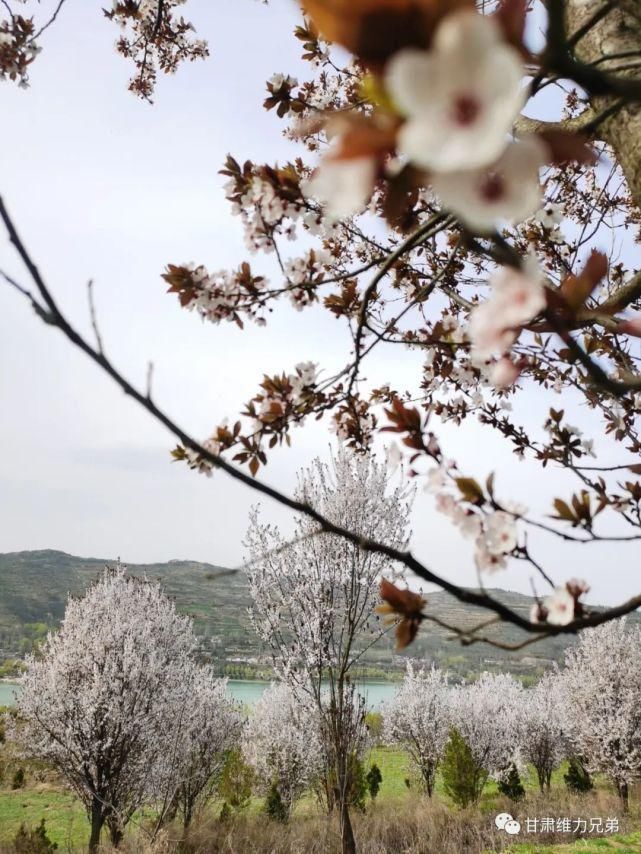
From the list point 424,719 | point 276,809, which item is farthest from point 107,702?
point 424,719

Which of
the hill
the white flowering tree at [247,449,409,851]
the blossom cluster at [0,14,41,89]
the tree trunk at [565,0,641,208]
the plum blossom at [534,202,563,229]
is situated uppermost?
the blossom cluster at [0,14,41,89]

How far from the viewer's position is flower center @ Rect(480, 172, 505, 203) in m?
0.36

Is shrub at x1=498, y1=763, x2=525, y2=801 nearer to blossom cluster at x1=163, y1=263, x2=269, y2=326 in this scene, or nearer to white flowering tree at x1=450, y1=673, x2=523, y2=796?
white flowering tree at x1=450, y1=673, x2=523, y2=796

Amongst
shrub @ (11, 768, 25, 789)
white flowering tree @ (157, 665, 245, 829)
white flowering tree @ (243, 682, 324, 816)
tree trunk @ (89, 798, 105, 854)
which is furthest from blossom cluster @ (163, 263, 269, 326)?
shrub @ (11, 768, 25, 789)

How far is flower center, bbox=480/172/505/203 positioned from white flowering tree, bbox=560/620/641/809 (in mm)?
17356

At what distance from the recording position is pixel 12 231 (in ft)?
1.48

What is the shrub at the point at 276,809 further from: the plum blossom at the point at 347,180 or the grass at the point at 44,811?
the plum blossom at the point at 347,180

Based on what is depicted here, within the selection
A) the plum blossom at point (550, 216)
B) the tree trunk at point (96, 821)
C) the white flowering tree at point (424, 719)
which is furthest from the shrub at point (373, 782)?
the plum blossom at point (550, 216)

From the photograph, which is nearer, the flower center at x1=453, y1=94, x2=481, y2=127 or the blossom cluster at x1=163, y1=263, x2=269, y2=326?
the flower center at x1=453, y1=94, x2=481, y2=127

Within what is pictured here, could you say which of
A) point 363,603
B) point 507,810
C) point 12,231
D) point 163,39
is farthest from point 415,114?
point 507,810

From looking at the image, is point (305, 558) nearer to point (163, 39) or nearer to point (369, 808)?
point (163, 39)

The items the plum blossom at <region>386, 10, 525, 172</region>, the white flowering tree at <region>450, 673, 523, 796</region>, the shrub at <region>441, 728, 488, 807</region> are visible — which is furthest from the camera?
the white flowering tree at <region>450, 673, 523, 796</region>

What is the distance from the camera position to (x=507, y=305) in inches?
16.8

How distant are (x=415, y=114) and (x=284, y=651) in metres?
6.49
